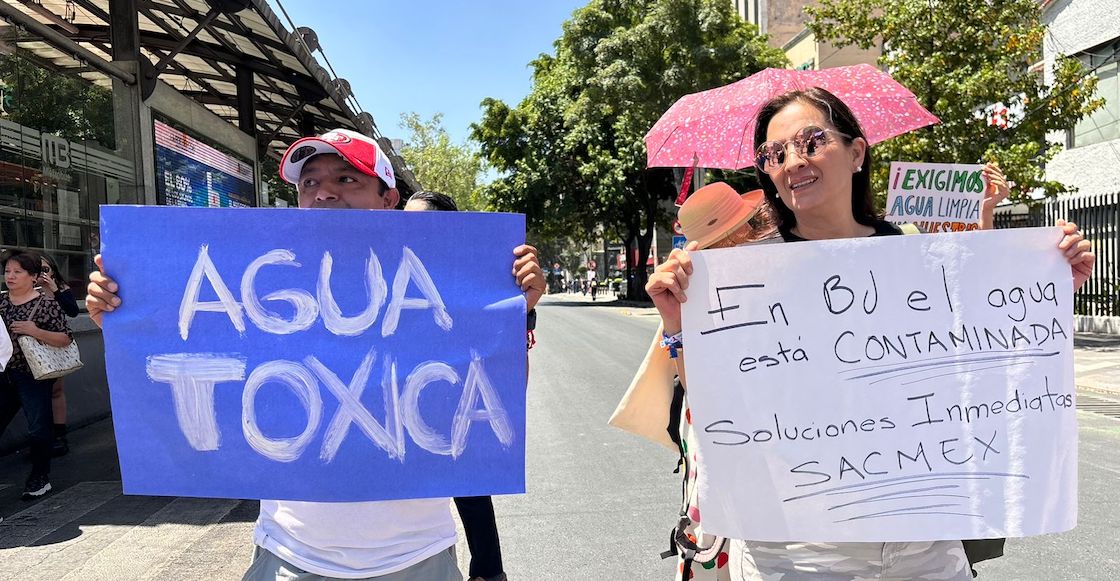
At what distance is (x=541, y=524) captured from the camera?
4746 millimetres

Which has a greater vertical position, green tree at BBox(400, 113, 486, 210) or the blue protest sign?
green tree at BBox(400, 113, 486, 210)

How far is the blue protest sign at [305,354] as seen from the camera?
1957 millimetres

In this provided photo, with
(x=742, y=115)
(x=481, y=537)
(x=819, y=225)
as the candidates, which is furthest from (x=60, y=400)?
(x=819, y=225)

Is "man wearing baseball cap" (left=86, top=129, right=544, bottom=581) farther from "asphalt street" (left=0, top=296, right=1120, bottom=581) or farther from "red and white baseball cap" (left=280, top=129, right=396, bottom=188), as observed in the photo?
"asphalt street" (left=0, top=296, right=1120, bottom=581)

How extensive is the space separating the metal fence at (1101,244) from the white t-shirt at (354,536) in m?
16.2

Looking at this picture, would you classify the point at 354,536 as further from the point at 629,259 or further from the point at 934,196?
the point at 629,259

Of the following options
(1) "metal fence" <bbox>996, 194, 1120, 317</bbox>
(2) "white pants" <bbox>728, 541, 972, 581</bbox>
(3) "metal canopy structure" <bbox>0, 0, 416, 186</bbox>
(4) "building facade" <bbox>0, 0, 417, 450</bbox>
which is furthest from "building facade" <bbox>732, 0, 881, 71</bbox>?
(2) "white pants" <bbox>728, 541, 972, 581</bbox>

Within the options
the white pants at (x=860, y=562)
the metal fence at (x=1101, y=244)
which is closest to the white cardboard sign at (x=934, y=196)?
the white pants at (x=860, y=562)

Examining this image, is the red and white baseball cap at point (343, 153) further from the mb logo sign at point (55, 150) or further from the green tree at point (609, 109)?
the green tree at point (609, 109)

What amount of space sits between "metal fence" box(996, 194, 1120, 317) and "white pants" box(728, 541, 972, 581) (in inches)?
614

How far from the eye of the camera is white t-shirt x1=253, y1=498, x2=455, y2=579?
188 cm

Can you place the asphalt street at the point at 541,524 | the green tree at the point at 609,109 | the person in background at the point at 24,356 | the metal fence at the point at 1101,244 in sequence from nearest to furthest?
1. the asphalt street at the point at 541,524
2. the person in background at the point at 24,356
3. the metal fence at the point at 1101,244
4. the green tree at the point at 609,109

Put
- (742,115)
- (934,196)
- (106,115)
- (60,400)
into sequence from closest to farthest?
(742,115), (60,400), (934,196), (106,115)

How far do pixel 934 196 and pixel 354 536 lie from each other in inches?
269
